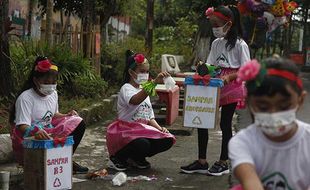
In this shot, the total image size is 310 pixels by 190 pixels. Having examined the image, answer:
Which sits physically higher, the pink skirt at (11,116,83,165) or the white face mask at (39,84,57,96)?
the white face mask at (39,84,57,96)

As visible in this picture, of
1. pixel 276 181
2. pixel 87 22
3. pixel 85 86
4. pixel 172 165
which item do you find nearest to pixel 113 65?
pixel 87 22

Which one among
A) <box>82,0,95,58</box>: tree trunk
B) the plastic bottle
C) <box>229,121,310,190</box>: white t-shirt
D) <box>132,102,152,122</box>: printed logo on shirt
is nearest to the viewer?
<box>229,121,310,190</box>: white t-shirt

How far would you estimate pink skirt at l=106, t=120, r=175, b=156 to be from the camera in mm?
5840

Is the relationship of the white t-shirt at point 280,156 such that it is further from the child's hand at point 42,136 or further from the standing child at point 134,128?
the standing child at point 134,128

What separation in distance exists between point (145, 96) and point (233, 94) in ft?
2.83

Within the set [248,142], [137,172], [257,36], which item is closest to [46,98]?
[137,172]

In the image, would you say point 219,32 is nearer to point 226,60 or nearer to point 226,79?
point 226,60

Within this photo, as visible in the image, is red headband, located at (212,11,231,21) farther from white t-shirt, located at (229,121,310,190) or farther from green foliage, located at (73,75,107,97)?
green foliage, located at (73,75,107,97)

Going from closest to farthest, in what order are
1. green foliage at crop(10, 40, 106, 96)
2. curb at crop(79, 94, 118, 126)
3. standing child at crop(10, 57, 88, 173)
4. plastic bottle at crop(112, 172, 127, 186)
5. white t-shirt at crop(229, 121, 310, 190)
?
white t-shirt at crop(229, 121, 310, 190)
standing child at crop(10, 57, 88, 173)
plastic bottle at crop(112, 172, 127, 186)
curb at crop(79, 94, 118, 126)
green foliage at crop(10, 40, 106, 96)

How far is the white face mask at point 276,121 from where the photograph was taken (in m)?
2.50

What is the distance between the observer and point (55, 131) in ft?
17.3

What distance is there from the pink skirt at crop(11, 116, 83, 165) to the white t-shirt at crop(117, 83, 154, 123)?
58cm

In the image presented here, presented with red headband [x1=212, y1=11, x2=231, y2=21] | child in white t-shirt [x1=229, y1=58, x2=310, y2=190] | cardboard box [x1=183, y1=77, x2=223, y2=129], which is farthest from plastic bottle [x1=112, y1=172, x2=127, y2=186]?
child in white t-shirt [x1=229, y1=58, x2=310, y2=190]

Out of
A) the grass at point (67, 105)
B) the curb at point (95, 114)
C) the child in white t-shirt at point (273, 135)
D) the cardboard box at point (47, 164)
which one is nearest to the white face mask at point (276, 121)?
the child in white t-shirt at point (273, 135)
